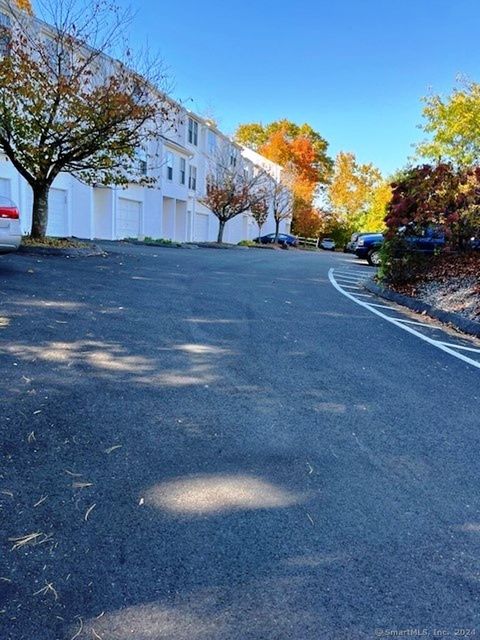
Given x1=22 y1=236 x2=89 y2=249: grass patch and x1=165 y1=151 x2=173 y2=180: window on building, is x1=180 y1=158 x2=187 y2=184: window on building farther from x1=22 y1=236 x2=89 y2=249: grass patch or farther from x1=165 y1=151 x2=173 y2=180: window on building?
x1=22 y1=236 x2=89 y2=249: grass patch

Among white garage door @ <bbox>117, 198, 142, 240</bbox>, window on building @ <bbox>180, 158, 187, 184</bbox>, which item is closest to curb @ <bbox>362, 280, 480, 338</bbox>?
white garage door @ <bbox>117, 198, 142, 240</bbox>

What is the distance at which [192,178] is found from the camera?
29.5m

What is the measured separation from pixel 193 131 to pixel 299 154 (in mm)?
25088

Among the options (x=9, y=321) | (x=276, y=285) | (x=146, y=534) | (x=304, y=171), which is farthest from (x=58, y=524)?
(x=304, y=171)

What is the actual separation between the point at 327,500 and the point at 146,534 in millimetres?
943

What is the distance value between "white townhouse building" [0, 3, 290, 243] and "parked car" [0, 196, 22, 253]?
634cm

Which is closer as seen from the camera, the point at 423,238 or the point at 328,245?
the point at 423,238

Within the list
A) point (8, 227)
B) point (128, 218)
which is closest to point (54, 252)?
point (8, 227)

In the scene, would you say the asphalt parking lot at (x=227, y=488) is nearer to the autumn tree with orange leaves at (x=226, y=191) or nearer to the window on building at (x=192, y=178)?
the autumn tree with orange leaves at (x=226, y=191)

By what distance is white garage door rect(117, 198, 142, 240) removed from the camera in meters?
22.3

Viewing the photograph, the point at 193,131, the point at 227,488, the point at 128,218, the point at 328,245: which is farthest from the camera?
the point at 328,245

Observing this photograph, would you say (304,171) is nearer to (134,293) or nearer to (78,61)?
(78,61)

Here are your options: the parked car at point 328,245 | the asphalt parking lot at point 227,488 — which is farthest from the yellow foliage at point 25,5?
the parked car at point 328,245

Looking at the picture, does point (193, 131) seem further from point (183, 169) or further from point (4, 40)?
point (4, 40)
